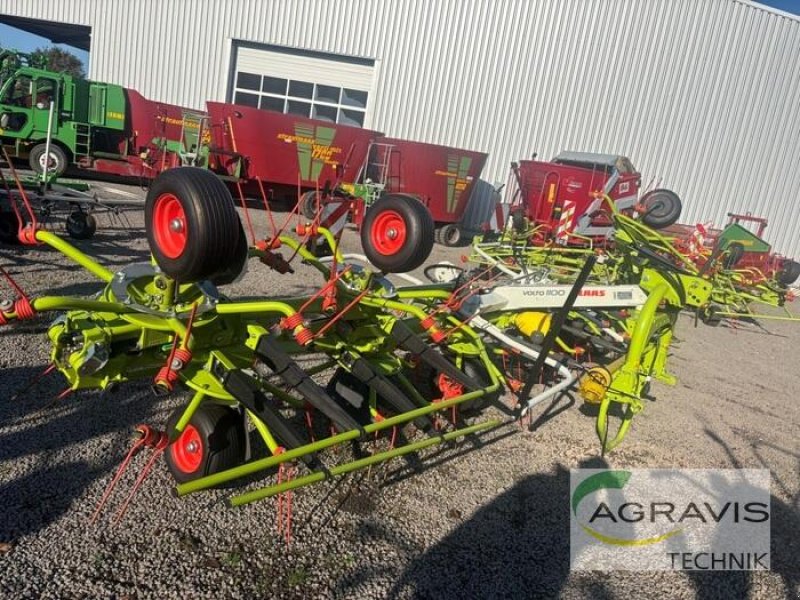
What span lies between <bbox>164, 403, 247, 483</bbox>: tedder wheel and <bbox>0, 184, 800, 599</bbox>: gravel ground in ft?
0.45

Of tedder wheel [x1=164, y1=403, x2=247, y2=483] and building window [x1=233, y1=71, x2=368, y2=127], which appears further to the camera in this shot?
building window [x1=233, y1=71, x2=368, y2=127]

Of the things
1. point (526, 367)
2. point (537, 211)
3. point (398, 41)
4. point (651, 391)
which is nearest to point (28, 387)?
point (526, 367)

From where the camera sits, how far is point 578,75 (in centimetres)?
Answer: 1545

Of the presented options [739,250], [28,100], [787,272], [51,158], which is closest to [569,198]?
[739,250]

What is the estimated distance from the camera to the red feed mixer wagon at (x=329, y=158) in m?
12.7

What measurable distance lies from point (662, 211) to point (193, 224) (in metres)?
10.8

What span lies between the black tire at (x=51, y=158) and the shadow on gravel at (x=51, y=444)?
10821 millimetres

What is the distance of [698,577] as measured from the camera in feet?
9.40

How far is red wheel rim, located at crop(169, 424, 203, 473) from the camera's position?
2869 mm

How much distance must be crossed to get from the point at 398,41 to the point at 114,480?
15.4 meters

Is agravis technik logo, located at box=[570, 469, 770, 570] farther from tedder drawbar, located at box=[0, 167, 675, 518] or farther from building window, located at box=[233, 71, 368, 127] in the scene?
building window, located at box=[233, 71, 368, 127]

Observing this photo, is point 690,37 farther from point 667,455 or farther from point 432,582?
point 432,582

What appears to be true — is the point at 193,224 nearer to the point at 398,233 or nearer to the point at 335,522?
the point at 335,522

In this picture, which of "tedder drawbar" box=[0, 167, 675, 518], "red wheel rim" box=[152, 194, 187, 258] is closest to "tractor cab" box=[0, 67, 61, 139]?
"tedder drawbar" box=[0, 167, 675, 518]
